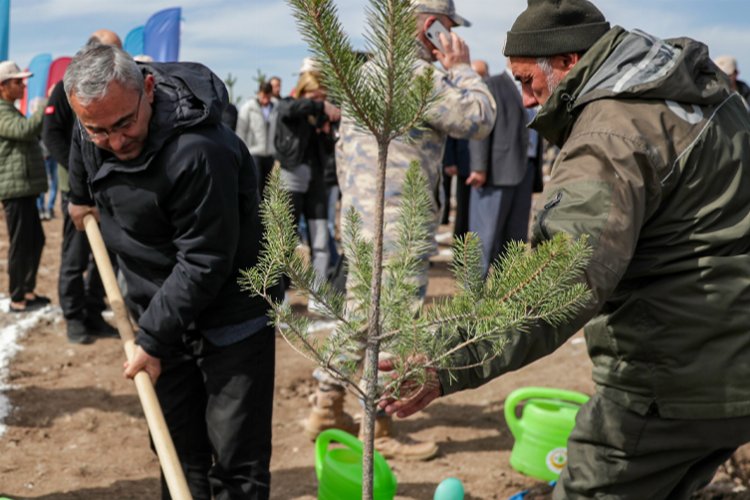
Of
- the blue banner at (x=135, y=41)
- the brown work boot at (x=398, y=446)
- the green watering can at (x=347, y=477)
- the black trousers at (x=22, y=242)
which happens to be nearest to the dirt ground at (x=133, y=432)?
the brown work boot at (x=398, y=446)

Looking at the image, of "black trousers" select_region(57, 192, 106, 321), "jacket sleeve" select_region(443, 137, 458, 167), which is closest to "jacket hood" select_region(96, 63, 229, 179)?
"black trousers" select_region(57, 192, 106, 321)

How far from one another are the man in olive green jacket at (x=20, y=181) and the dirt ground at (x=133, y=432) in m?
0.97

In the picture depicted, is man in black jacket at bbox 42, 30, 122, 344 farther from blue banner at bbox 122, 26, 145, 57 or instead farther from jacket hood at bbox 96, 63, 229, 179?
jacket hood at bbox 96, 63, 229, 179

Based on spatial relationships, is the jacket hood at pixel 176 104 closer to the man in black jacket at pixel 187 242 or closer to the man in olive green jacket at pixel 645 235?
the man in black jacket at pixel 187 242

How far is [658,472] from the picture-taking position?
223 cm

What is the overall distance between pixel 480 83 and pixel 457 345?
81.1 inches

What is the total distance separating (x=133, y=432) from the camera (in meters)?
4.69

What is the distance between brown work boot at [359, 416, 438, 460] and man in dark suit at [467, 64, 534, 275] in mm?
2770

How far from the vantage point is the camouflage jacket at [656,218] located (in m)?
1.84

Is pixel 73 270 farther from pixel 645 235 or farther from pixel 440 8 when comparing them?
pixel 645 235

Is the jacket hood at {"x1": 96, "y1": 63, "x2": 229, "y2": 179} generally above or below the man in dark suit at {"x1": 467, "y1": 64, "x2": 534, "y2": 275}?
above

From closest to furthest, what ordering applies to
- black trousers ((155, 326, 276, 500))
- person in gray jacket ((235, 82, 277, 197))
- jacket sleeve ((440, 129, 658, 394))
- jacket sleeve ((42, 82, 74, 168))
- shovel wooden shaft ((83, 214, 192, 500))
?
jacket sleeve ((440, 129, 658, 394))
shovel wooden shaft ((83, 214, 192, 500))
black trousers ((155, 326, 276, 500))
jacket sleeve ((42, 82, 74, 168))
person in gray jacket ((235, 82, 277, 197))

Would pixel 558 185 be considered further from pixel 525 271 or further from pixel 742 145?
pixel 742 145

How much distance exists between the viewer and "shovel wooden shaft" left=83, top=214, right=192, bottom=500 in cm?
238
